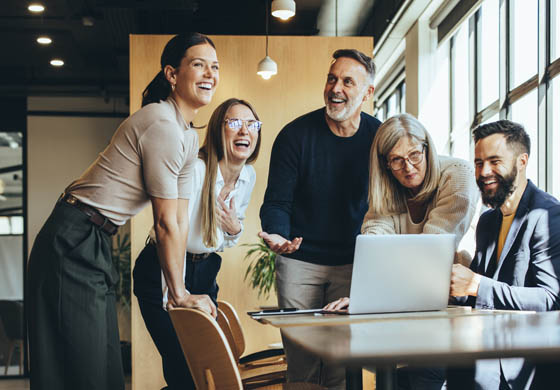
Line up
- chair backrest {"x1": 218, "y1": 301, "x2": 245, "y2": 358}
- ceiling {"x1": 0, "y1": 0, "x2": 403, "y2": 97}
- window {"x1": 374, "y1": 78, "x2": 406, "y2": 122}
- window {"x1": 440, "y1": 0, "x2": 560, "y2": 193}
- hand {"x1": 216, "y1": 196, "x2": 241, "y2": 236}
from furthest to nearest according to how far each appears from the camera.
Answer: window {"x1": 374, "y1": 78, "x2": 406, "y2": 122} < ceiling {"x1": 0, "y1": 0, "x2": 403, "y2": 97} < window {"x1": 440, "y1": 0, "x2": 560, "y2": 193} < chair backrest {"x1": 218, "y1": 301, "x2": 245, "y2": 358} < hand {"x1": 216, "y1": 196, "x2": 241, "y2": 236}

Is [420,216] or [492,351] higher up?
[420,216]

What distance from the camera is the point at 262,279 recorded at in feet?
21.0

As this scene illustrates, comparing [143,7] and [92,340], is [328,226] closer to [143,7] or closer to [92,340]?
[92,340]

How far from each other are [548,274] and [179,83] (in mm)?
1535

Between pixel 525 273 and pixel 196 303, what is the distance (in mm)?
1211

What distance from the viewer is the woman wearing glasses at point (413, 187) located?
2600 mm

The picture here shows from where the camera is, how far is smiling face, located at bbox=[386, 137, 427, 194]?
2677mm

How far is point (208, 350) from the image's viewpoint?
183cm

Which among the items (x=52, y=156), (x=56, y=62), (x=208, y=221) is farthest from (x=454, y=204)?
(x=52, y=156)

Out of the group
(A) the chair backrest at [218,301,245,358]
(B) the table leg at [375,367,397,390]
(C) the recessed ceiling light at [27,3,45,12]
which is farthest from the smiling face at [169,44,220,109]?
(C) the recessed ceiling light at [27,3,45,12]

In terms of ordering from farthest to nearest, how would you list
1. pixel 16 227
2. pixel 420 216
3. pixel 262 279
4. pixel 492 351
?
1. pixel 16 227
2. pixel 262 279
3. pixel 420 216
4. pixel 492 351

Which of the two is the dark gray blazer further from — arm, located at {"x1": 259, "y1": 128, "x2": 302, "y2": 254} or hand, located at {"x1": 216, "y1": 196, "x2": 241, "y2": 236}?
hand, located at {"x1": 216, "y1": 196, "x2": 241, "y2": 236}

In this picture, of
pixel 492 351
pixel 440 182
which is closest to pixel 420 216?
pixel 440 182

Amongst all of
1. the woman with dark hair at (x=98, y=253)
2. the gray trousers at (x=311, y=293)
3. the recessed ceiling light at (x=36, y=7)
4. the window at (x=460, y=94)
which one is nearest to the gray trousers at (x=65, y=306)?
the woman with dark hair at (x=98, y=253)
